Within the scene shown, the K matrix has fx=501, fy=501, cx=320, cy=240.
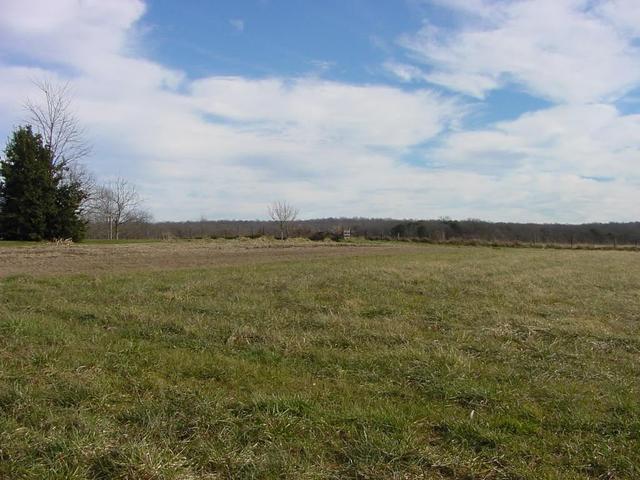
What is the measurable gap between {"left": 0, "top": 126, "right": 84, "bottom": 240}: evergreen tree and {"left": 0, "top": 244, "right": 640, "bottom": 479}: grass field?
31949mm

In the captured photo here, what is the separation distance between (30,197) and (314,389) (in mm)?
39326

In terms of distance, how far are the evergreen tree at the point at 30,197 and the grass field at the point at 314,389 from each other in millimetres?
31949

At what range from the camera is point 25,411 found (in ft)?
13.4

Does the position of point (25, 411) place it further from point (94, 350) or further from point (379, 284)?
point (379, 284)

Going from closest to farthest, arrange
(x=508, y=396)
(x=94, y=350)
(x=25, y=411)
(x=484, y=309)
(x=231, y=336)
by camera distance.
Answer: (x=25, y=411) → (x=508, y=396) → (x=94, y=350) → (x=231, y=336) → (x=484, y=309)

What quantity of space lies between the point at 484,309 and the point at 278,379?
5402 mm

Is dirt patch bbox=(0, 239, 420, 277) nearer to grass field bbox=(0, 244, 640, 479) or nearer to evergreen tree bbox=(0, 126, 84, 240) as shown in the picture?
grass field bbox=(0, 244, 640, 479)

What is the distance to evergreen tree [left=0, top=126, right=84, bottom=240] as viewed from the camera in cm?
3759

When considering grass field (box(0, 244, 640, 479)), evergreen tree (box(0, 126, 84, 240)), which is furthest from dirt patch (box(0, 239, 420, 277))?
evergreen tree (box(0, 126, 84, 240))

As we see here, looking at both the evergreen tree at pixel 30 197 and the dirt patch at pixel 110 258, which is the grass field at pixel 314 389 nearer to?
the dirt patch at pixel 110 258

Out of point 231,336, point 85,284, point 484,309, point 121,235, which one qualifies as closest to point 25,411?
point 231,336

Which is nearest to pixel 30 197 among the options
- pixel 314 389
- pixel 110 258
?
pixel 110 258

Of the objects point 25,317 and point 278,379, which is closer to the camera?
point 278,379

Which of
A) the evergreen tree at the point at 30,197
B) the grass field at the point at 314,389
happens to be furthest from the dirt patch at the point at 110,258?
the evergreen tree at the point at 30,197
